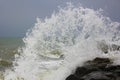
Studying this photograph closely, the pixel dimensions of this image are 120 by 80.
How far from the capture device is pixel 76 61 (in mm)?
11102

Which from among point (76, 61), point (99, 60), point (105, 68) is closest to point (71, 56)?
point (76, 61)

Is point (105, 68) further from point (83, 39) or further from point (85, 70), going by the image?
point (83, 39)

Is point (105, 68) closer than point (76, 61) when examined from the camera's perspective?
Yes

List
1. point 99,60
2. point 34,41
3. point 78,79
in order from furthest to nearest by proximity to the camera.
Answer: point 34,41
point 99,60
point 78,79

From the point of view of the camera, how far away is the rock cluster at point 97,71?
9.20 metres

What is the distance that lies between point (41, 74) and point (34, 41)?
5.34 feet

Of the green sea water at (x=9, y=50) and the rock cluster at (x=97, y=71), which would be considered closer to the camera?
the rock cluster at (x=97, y=71)

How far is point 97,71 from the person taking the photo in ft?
31.8

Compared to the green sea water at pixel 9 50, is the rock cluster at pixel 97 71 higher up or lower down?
lower down

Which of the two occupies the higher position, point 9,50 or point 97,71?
point 9,50

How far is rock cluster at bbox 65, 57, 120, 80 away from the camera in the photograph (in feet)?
30.2

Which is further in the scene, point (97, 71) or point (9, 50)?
point (9, 50)

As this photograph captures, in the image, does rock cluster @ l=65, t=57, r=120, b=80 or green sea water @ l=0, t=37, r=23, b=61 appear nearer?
rock cluster @ l=65, t=57, r=120, b=80

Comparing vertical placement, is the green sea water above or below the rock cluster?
above
